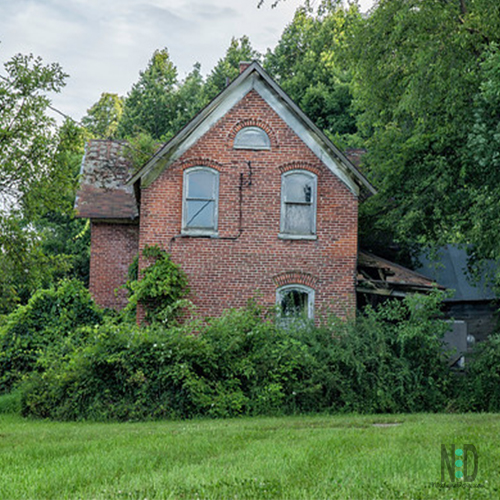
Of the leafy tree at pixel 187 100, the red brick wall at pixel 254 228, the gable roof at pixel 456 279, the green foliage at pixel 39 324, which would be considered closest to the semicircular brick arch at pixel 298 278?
the red brick wall at pixel 254 228

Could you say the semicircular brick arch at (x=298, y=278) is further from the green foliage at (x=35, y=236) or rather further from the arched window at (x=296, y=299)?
the green foliage at (x=35, y=236)

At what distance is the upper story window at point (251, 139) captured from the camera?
19.4 meters

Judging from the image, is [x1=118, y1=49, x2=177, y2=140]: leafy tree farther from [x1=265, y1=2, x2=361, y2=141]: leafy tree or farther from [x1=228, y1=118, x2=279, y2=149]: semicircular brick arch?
[x1=228, y1=118, x2=279, y2=149]: semicircular brick arch

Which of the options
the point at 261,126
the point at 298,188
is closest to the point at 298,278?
the point at 298,188

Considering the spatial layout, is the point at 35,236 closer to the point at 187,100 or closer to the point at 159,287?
the point at 159,287

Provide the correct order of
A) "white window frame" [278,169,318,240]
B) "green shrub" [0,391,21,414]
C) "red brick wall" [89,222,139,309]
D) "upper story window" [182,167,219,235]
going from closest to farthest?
"green shrub" [0,391,21,414] < "upper story window" [182,167,219,235] < "white window frame" [278,169,318,240] < "red brick wall" [89,222,139,309]

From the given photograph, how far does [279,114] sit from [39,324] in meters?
9.15

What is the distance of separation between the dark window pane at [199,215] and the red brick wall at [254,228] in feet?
0.79

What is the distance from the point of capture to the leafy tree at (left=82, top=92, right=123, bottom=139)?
176 feet

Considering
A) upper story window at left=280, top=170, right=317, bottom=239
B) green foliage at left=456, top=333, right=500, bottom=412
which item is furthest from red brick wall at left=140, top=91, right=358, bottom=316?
green foliage at left=456, top=333, right=500, bottom=412

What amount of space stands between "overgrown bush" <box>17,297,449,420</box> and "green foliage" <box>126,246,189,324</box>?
1445 millimetres

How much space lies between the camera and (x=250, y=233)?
63.0ft

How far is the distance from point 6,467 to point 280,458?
310 cm

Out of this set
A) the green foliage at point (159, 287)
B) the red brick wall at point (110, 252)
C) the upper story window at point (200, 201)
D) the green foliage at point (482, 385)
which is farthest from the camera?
the red brick wall at point (110, 252)
